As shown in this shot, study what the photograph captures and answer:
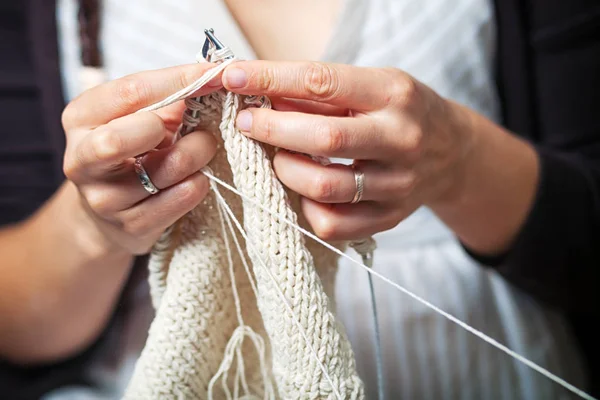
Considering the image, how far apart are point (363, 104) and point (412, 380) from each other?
1.04ft

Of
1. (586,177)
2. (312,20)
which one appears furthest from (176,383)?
(586,177)

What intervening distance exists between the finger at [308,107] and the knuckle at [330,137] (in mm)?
32

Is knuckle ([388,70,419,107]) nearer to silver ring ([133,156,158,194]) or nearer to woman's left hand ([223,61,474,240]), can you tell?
woman's left hand ([223,61,474,240])

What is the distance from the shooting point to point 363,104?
0.30 m

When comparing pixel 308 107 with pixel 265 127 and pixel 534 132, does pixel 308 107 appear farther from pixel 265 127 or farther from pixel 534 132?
pixel 534 132

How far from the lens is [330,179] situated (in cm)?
30

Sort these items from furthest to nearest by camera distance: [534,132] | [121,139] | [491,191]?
1. [534,132]
2. [491,191]
3. [121,139]

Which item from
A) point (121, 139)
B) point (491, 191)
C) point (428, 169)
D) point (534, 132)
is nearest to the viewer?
point (121, 139)

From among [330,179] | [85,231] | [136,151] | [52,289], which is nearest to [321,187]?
[330,179]

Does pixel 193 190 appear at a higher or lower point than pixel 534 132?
lower

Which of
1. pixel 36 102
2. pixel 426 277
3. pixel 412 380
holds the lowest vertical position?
pixel 412 380

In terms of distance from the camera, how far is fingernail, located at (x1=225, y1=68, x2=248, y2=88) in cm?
27

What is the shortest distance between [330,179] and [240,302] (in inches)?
5.0

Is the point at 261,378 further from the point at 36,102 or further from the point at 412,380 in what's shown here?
the point at 36,102
